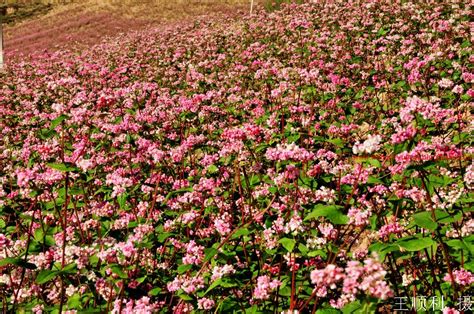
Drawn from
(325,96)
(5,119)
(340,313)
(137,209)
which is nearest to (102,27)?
(5,119)

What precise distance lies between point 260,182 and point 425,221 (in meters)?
3.08

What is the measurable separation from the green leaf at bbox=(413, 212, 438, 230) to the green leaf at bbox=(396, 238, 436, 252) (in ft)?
0.32

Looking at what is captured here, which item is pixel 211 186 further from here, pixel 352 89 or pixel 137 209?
pixel 352 89

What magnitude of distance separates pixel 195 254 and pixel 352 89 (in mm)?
6821

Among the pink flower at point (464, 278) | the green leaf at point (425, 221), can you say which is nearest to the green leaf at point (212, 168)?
the green leaf at point (425, 221)

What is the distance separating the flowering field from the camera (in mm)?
3654

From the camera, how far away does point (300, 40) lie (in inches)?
579

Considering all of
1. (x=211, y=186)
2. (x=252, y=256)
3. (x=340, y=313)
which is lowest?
(x=252, y=256)

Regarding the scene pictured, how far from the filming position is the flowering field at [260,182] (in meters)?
3.65

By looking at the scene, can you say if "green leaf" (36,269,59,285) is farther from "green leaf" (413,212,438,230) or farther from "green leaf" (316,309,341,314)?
"green leaf" (413,212,438,230)

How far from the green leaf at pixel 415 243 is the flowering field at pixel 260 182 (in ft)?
0.12

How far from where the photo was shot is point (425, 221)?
3.01 m

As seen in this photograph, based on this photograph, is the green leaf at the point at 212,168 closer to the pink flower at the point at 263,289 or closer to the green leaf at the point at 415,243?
the pink flower at the point at 263,289

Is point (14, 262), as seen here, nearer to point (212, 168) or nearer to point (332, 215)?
point (332, 215)
